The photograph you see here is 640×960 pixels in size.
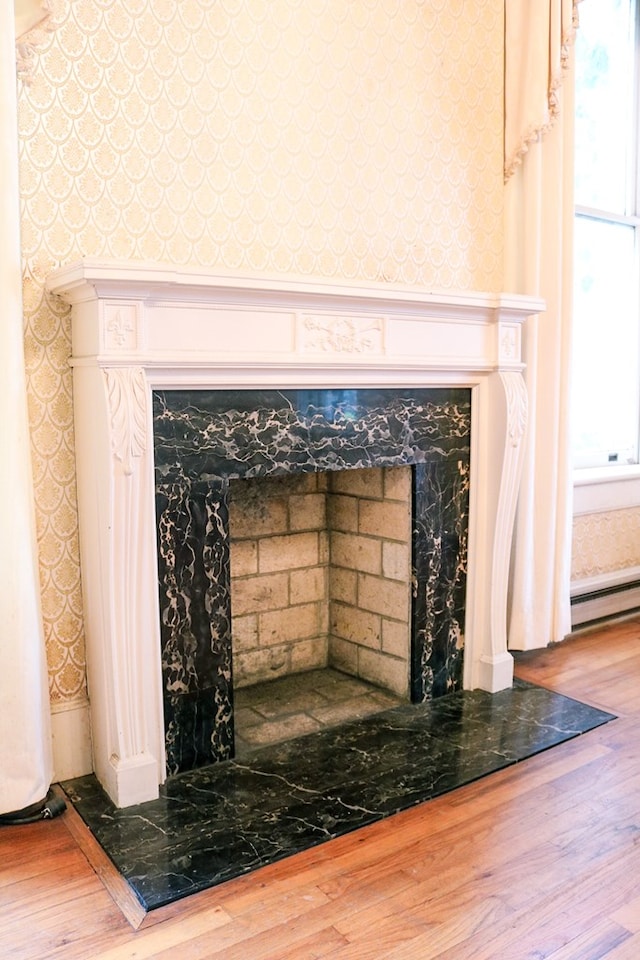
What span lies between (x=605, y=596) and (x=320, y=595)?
1.47 m

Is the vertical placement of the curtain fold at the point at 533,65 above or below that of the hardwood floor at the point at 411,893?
above

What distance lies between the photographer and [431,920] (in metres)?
1.74

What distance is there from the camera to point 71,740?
2334 millimetres

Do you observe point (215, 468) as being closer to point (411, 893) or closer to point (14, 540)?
point (14, 540)

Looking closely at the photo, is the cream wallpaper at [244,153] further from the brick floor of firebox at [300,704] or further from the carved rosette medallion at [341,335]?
the brick floor of firebox at [300,704]

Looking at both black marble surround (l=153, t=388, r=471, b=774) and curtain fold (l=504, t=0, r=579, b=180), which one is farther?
curtain fold (l=504, t=0, r=579, b=180)

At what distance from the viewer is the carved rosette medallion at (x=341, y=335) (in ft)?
7.82

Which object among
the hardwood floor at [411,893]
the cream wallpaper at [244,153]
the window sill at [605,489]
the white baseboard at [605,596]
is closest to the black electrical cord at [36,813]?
the hardwood floor at [411,893]

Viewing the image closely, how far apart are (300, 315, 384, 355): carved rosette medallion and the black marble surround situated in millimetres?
140

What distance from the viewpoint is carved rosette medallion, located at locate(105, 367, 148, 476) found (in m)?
2.04

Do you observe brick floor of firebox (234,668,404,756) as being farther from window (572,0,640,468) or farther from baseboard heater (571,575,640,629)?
window (572,0,640,468)

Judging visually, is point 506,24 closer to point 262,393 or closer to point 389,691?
point 262,393

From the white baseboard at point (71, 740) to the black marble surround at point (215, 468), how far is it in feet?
0.81

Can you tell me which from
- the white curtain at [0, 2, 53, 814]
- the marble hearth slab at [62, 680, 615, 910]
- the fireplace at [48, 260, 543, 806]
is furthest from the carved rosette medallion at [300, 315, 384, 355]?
the marble hearth slab at [62, 680, 615, 910]
